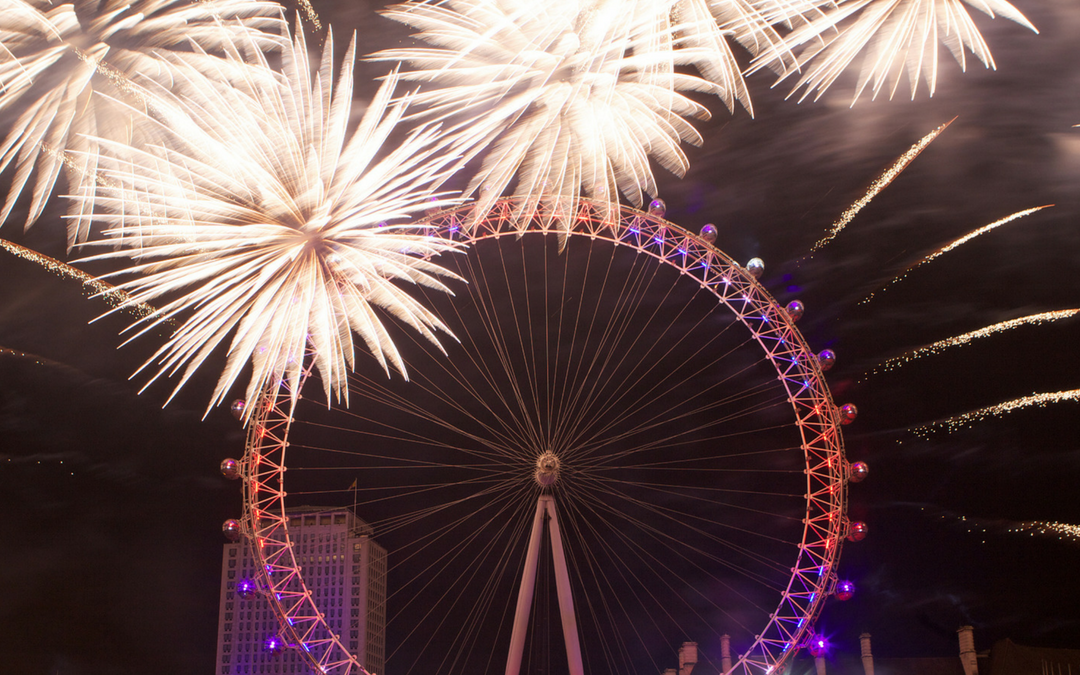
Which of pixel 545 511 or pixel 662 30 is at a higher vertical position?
pixel 662 30

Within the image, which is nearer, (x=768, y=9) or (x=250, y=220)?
(x=768, y=9)

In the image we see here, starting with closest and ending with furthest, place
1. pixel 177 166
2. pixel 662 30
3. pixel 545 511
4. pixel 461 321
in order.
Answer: pixel 662 30
pixel 177 166
pixel 545 511
pixel 461 321

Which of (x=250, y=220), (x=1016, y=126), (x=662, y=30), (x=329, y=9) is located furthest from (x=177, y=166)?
(x=1016, y=126)

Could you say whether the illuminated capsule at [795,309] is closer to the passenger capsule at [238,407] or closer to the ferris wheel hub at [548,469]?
the ferris wheel hub at [548,469]

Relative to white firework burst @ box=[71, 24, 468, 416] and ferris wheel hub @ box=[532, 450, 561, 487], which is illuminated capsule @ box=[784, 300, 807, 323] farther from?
white firework burst @ box=[71, 24, 468, 416]

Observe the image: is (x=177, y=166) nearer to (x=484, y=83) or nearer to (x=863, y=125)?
(x=484, y=83)

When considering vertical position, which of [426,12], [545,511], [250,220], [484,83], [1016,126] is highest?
[1016,126]

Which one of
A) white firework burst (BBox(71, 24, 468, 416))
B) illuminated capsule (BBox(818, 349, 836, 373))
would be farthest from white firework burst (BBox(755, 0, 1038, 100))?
illuminated capsule (BBox(818, 349, 836, 373))
